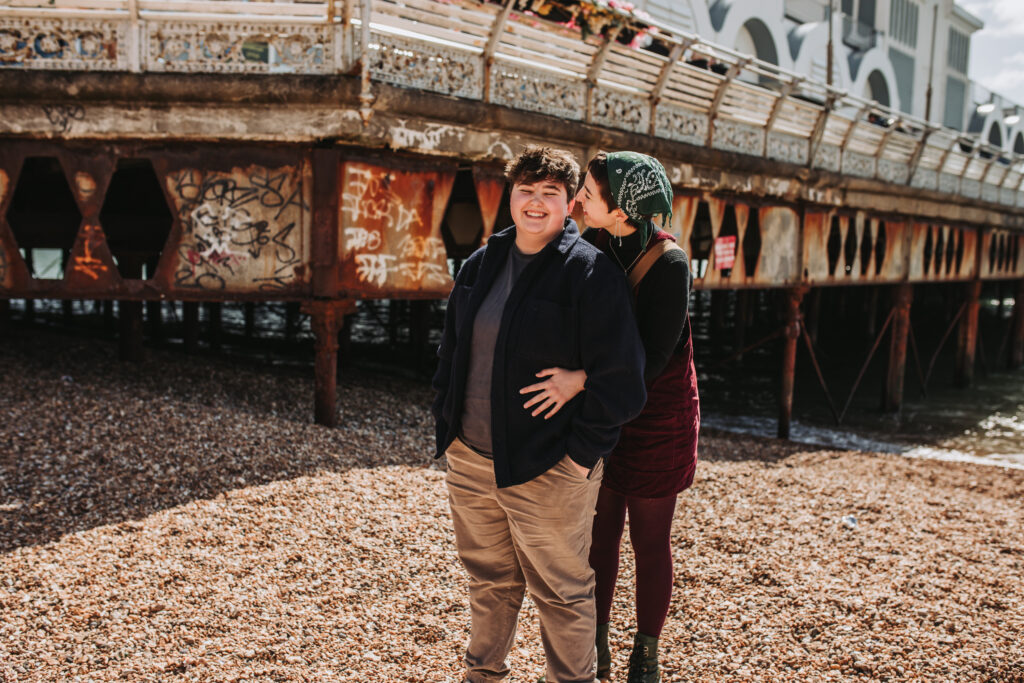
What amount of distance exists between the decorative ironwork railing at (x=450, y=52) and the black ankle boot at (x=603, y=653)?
168 inches

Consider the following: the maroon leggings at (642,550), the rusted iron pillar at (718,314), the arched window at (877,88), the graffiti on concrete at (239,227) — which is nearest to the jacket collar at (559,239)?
the maroon leggings at (642,550)

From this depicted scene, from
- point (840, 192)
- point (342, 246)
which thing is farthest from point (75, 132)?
point (840, 192)

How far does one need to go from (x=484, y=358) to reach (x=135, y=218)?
7852 millimetres

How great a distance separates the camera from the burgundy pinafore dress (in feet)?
9.25

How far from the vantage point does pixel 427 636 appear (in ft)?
11.5

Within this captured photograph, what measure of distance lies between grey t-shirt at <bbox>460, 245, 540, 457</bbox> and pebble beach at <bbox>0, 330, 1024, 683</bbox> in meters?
1.26

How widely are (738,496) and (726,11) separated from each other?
17064 millimetres

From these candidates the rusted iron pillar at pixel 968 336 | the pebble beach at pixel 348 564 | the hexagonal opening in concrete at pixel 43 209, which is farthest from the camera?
the rusted iron pillar at pixel 968 336

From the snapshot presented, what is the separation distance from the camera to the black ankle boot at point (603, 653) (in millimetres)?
3100

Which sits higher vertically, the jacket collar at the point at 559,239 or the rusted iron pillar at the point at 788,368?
the jacket collar at the point at 559,239

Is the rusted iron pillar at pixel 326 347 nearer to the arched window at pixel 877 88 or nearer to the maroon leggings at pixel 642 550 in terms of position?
the maroon leggings at pixel 642 550

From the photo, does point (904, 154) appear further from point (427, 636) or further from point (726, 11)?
point (427, 636)

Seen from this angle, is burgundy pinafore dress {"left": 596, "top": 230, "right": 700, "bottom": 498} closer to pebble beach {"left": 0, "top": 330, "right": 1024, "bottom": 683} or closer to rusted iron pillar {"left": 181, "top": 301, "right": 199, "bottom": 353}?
pebble beach {"left": 0, "top": 330, "right": 1024, "bottom": 683}

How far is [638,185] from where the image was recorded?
267cm
